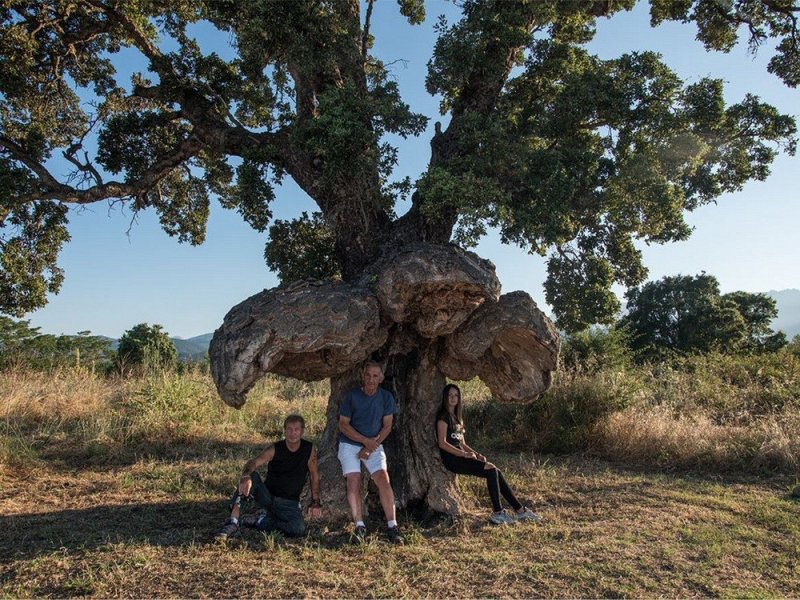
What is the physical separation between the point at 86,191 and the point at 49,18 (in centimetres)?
198

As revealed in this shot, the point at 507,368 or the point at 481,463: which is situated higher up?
the point at 507,368

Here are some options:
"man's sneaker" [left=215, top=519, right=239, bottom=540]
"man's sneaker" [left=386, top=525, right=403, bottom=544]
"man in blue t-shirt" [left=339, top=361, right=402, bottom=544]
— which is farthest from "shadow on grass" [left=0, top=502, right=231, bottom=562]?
"man's sneaker" [left=386, top=525, right=403, bottom=544]

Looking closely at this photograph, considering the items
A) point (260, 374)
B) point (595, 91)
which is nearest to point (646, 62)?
point (595, 91)

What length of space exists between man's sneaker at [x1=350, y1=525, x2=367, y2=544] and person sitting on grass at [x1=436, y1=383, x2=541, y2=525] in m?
1.27

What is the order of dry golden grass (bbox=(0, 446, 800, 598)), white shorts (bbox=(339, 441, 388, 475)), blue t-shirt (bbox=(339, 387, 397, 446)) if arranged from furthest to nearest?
blue t-shirt (bbox=(339, 387, 397, 446)), white shorts (bbox=(339, 441, 388, 475)), dry golden grass (bbox=(0, 446, 800, 598))

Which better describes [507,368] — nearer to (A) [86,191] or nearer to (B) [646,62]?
(B) [646,62]

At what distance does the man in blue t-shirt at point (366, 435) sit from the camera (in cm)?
531

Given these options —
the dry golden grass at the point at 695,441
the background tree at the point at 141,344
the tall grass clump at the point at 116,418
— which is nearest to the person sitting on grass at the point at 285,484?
the tall grass clump at the point at 116,418

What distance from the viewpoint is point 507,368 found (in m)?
6.63

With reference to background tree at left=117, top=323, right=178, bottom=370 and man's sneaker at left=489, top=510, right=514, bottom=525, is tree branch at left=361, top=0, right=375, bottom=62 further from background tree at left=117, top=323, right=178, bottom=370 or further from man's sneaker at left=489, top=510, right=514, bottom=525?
background tree at left=117, top=323, right=178, bottom=370

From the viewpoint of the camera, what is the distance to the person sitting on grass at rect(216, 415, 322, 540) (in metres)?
5.31

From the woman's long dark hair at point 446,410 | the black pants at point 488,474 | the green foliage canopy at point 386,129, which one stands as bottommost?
the black pants at point 488,474

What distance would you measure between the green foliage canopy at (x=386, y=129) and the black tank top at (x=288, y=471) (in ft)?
7.06

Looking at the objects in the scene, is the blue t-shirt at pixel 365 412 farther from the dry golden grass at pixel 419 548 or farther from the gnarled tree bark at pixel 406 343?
the dry golden grass at pixel 419 548
